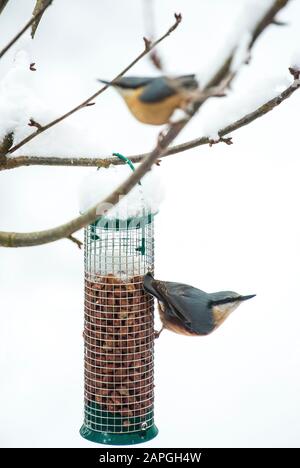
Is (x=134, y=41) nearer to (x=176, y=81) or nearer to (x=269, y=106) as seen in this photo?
(x=269, y=106)

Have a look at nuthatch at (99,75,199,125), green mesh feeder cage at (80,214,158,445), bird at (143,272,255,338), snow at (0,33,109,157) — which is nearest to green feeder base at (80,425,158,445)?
green mesh feeder cage at (80,214,158,445)

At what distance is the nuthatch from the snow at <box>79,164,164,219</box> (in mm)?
831

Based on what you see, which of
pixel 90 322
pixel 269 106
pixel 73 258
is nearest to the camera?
pixel 269 106

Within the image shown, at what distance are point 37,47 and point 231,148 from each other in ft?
5.88

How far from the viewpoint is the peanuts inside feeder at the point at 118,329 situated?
3.17 m

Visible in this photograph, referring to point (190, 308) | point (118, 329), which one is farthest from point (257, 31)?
point (118, 329)

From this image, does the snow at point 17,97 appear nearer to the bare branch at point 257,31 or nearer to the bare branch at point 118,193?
the bare branch at point 118,193

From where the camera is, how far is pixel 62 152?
308 centimetres

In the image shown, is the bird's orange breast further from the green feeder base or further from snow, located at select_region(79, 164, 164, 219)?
the green feeder base

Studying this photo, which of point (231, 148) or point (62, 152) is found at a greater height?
point (231, 148)

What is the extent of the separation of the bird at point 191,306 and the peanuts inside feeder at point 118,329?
4.2 inches

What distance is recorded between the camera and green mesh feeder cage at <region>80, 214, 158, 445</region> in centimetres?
317

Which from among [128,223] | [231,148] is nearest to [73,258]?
[231,148]

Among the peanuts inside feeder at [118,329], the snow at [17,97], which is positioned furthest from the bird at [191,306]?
the snow at [17,97]
